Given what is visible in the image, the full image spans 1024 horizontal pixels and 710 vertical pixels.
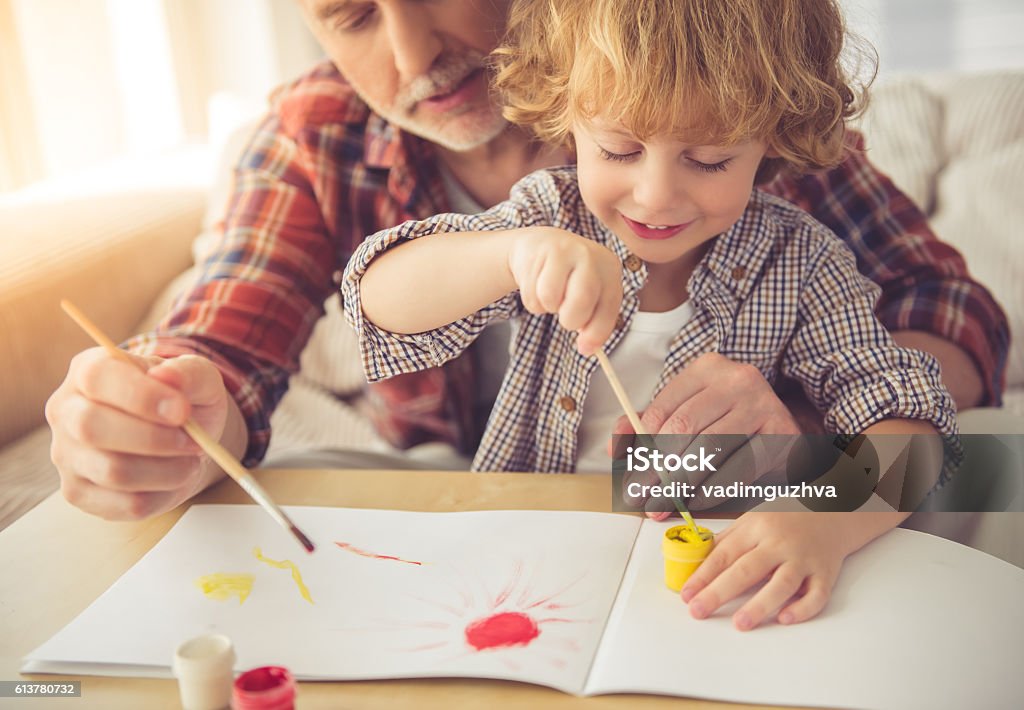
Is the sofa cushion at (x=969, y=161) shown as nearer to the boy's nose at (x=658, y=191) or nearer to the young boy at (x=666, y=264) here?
the young boy at (x=666, y=264)

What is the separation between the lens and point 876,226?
1.12 meters

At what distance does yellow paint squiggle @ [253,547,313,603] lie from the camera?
2.13ft

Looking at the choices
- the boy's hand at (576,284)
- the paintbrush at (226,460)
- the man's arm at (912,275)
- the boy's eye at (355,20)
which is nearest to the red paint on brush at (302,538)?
the paintbrush at (226,460)

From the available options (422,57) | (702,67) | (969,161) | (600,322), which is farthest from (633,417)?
(969,161)

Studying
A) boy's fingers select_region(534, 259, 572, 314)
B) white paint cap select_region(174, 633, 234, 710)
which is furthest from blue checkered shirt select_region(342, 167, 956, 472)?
white paint cap select_region(174, 633, 234, 710)

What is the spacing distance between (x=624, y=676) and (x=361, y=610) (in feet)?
0.59

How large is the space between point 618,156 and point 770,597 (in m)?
0.38

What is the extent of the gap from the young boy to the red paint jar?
0.84 ft

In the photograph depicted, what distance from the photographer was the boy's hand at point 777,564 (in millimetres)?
600

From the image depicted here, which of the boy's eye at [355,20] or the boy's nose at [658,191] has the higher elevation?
the boy's eye at [355,20]

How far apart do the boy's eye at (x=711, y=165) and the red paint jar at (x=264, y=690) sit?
1.68 ft

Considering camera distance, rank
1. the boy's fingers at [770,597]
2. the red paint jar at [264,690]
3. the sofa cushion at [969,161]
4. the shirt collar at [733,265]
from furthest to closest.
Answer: the sofa cushion at [969,161], the shirt collar at [733,265], the boy's fingers at [770,597], the red paint jar at [264,690]

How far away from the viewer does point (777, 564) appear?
0.64 metres

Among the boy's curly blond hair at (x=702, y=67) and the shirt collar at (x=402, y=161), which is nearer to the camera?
the boy's curly blond hair at (x=702, y=67)
